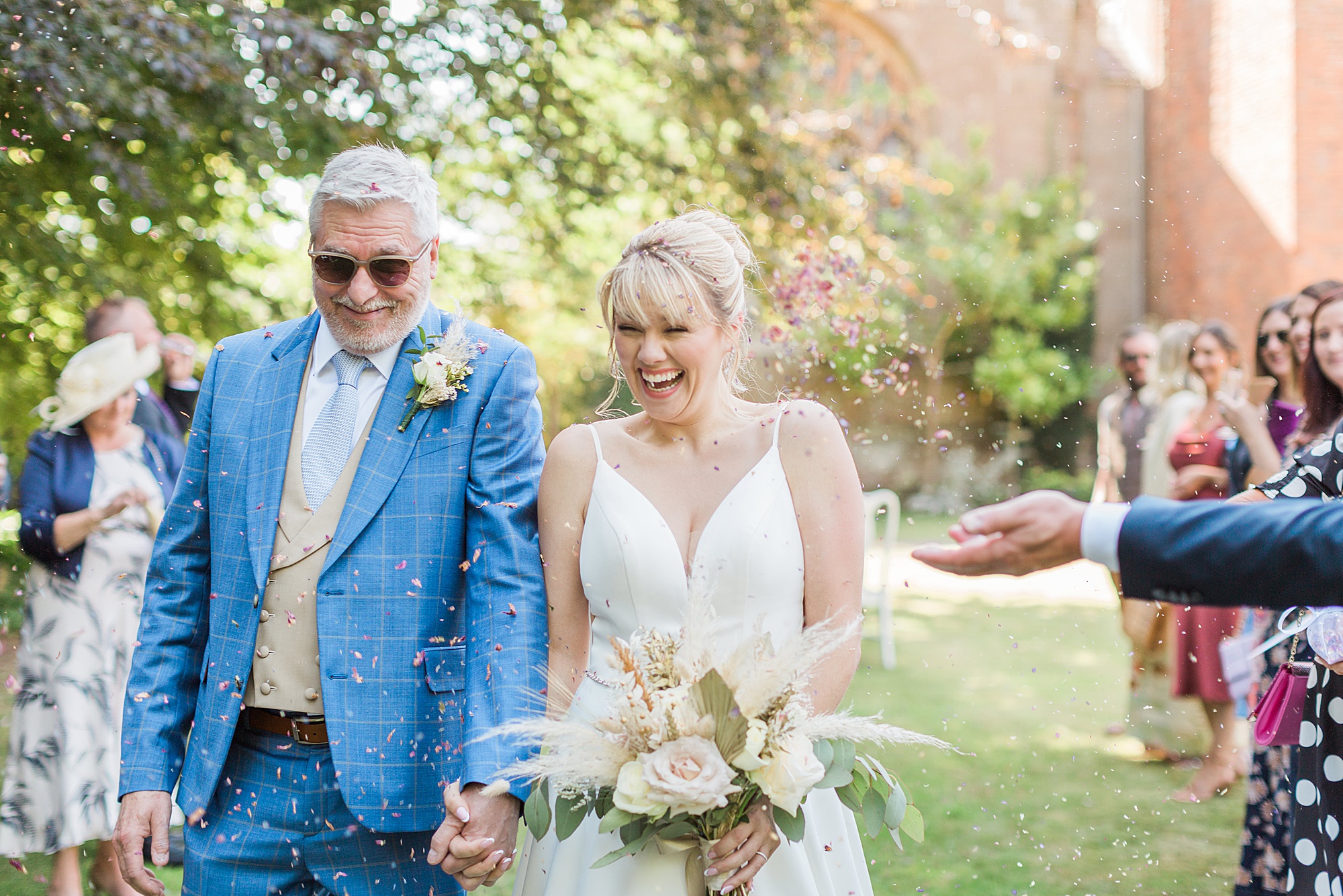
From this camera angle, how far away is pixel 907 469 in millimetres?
22406

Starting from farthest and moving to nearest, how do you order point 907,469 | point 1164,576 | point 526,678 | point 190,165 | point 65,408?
1. point 907,469
2. point 190,165
3. point 65,408
4. point 526,678
5. point 1164,576

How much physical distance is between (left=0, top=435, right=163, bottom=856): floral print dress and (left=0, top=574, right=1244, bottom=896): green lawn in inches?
14.9

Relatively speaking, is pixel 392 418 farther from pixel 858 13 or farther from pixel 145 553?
pixel 858 13

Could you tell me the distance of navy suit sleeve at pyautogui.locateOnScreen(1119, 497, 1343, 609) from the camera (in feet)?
5.60

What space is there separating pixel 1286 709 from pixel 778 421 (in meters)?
1.65

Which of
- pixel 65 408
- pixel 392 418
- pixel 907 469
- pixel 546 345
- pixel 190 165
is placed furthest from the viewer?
pixel 907 469

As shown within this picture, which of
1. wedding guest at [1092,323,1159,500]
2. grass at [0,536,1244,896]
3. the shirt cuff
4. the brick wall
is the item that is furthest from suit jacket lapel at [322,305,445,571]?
the brick wall

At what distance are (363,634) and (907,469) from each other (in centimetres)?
2093

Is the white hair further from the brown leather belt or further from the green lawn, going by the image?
the green lawn

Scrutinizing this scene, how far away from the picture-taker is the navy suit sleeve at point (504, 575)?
221 cm

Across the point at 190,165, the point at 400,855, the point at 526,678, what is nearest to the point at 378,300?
the point at 526,678

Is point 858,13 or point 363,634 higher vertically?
point 858,13

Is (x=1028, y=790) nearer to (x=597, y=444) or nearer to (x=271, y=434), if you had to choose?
(x=597, y=444)

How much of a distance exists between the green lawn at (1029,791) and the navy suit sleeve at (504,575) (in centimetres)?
267
